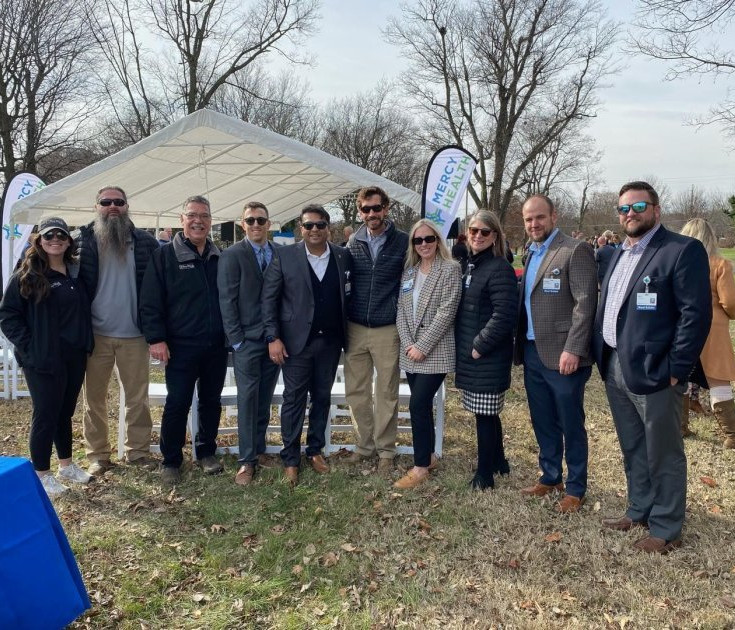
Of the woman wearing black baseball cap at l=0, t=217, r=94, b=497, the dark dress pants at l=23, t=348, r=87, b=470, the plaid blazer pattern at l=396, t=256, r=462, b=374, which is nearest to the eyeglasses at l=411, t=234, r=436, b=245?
the plaid blazer pattern at l=396, t=256, r=462, b=374

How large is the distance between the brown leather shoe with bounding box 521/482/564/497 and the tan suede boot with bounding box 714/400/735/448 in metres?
2.04

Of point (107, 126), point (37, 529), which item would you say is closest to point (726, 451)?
point (37, 529)

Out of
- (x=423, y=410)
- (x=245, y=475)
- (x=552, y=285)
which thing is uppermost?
(x=552, y=285)

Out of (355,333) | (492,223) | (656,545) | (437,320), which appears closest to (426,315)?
(437,320)

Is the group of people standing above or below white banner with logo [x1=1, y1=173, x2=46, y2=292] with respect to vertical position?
below

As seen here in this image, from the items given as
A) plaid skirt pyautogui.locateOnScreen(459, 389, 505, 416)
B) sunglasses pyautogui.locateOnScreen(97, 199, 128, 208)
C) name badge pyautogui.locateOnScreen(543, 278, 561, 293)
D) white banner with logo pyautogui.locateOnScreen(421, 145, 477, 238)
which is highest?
white banner with logo pyautogui.locateOnScreen(421, 145, 477, 238)

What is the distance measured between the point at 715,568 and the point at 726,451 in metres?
2.33

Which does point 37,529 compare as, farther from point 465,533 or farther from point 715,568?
point 715,568

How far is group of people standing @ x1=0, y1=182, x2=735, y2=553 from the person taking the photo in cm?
364

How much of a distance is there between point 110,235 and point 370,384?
2.46 meters

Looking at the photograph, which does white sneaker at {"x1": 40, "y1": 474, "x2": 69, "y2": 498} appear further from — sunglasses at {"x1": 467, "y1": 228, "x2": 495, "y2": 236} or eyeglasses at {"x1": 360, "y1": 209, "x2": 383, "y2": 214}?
sunglasses at {"x1": 467, "y1": 228, "x2": 495, "y2": 236}

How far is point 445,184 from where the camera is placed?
8242mm

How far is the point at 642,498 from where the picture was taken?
12.1 ft

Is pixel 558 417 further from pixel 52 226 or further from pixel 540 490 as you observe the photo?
pixel 52 226
